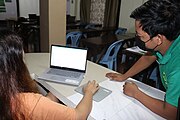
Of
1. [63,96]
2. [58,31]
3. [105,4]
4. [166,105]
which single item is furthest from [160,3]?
[105,4]

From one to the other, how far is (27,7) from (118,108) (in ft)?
20.1

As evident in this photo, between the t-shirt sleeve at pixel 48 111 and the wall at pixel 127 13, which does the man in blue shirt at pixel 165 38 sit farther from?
the wall at pixel 127 13

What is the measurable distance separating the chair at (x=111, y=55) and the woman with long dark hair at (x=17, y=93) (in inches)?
79.1

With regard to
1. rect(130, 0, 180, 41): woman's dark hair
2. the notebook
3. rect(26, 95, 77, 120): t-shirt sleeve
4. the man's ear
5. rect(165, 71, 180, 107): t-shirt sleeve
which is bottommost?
the notebook

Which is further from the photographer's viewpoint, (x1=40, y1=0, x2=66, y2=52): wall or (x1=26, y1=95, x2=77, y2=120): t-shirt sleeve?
(x1=40, y1=0, x2=66, y2=52): wall

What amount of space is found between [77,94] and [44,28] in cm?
163

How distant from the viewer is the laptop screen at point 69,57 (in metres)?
1.47

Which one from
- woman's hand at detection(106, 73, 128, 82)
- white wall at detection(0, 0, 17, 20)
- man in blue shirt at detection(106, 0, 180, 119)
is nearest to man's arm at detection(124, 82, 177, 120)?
man in blue shirt at detection(106, 0, 180, 119)

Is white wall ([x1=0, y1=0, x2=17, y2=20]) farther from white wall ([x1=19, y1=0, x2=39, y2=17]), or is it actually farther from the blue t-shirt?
the blue t-shirt

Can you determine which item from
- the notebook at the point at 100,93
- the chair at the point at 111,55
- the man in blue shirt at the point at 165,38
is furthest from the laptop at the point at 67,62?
the chair at the point at 111,55

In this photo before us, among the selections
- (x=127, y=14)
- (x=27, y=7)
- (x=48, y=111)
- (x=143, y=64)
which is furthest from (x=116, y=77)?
(x=27, y=7)

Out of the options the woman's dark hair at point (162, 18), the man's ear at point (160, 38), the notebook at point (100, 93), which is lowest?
the notebook at point (100, 93)

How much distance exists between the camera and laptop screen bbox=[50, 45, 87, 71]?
1467 millimetres

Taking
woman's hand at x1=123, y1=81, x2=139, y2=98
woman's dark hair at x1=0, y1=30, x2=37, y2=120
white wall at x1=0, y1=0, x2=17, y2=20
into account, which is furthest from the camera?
white wall at x1=0, y1=0, x2=17, y2=20
